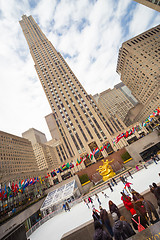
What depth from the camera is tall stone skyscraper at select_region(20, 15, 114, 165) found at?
53.4m

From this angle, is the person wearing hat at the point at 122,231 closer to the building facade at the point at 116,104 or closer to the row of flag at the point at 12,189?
the row of flag at the point at 12,189

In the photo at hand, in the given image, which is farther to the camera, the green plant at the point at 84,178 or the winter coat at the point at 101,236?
the green plant at the point at 84,178

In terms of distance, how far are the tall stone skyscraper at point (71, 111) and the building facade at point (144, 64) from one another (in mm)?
35328

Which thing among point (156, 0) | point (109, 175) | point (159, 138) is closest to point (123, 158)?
point (109, 175)

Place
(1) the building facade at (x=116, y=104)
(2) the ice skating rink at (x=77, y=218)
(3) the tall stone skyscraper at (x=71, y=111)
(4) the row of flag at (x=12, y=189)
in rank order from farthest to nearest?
(1) the building facade at (x=116, y=104) < (3) the tall stone skyscraper at (x=71, y=111) < (4) the row of flag at (x=12, y=189) < (2) the ice skating rink at (x=77, y=218)

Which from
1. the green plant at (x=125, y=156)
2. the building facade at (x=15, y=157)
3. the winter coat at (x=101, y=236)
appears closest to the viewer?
the winter coat at (x=101, y=236)

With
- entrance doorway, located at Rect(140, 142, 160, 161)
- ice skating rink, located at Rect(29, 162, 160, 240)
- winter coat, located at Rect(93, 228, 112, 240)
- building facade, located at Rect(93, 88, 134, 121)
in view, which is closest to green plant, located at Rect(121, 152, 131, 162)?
entrance doorway, located at Rect(140, 142, 160, 161)

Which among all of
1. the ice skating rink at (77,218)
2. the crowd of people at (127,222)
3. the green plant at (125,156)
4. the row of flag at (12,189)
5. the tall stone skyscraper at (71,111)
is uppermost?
the tall stone skyscraper at (71,111)

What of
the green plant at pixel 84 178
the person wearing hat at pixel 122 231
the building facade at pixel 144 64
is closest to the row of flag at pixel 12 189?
the green plant at pixel 84 178

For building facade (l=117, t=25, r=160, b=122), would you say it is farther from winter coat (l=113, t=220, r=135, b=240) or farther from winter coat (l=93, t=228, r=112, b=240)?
winter coat (l=93, t=228, r=112, b=240)

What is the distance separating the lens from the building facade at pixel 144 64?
65.7 meters

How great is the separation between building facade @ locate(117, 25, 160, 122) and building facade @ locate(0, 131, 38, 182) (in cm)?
8095

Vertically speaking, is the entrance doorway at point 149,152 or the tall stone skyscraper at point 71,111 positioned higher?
the tall stone skyscraper at point 71,111

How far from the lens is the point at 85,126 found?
184 ft
